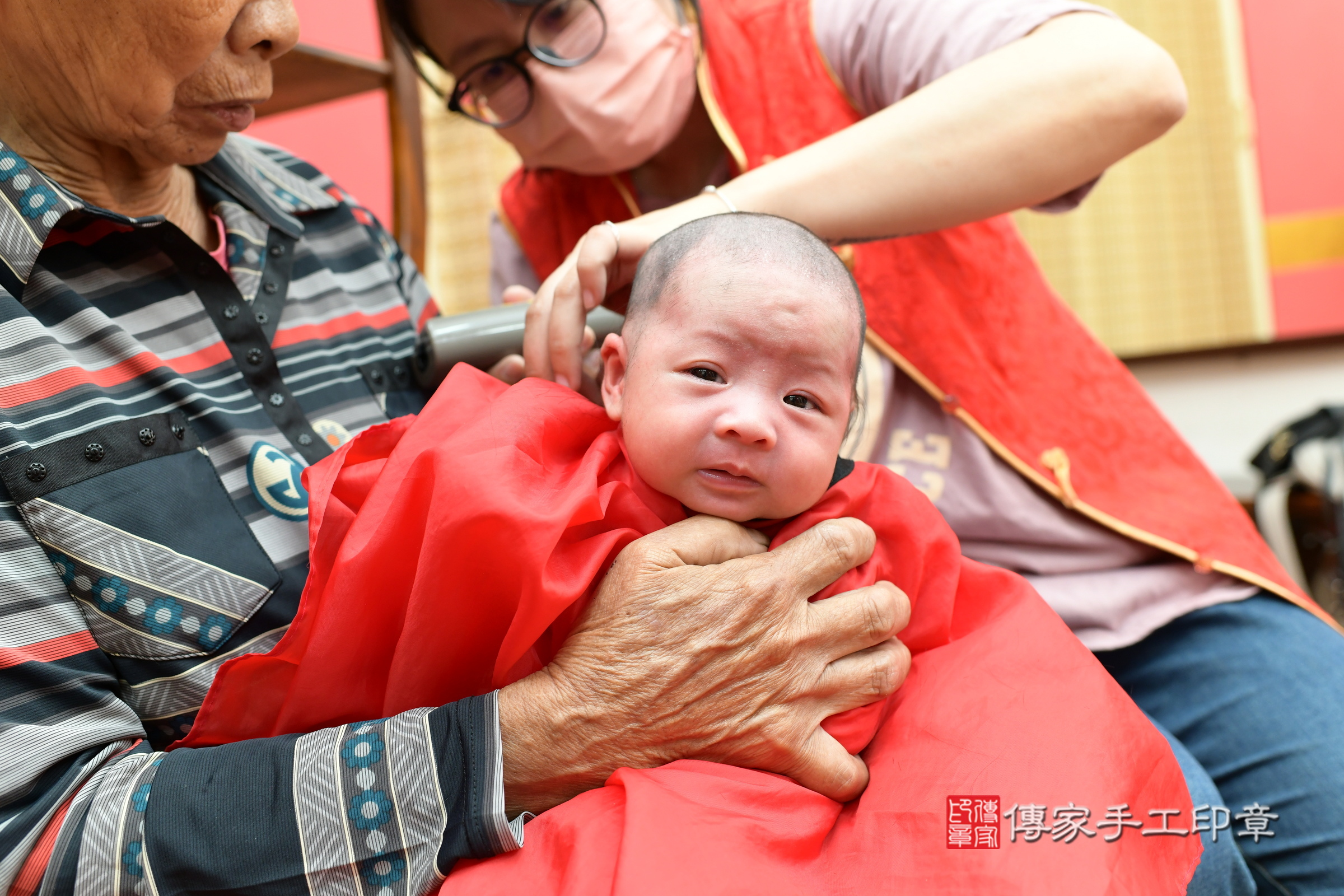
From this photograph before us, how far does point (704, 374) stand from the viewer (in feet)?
3.35

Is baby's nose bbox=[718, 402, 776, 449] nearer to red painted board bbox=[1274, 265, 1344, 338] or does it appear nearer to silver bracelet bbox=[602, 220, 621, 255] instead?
silver bracelet bbox=[602, 220, 621, 255]

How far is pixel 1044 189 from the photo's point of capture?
1.26m

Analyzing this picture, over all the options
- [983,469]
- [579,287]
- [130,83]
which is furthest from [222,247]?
[983,469]

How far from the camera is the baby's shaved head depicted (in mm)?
1033

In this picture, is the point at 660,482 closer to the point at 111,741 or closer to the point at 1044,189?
the point at 111,741

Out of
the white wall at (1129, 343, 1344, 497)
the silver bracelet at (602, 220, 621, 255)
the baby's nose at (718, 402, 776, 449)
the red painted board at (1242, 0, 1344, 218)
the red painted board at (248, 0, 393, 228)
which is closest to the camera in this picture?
the baby's nose at (718, 402, 776, 449)

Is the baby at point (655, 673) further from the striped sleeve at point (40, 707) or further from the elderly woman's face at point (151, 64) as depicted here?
the elderly woman's face at point (151, 64)

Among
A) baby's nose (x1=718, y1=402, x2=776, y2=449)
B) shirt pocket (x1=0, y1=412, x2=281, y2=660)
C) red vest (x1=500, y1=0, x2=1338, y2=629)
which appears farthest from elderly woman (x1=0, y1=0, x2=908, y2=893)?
red vest (x1=500, y1=0, x2=1338, y2=629)

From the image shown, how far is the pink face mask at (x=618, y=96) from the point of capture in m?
1.42

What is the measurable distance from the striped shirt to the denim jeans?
93 cm

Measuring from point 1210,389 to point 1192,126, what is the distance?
0.98 meters

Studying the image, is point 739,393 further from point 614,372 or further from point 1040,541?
point 1040,541

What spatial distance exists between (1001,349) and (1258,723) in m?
0.63

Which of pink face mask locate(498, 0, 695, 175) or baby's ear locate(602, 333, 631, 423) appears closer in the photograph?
baby's ear locate(602, 333, 631, 423)
